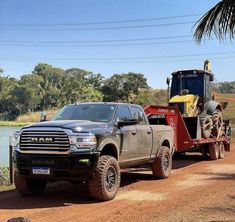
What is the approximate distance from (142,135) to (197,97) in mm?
7940

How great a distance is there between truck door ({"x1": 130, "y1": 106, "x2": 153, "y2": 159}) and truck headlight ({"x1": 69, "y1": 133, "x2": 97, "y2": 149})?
86.8 inches

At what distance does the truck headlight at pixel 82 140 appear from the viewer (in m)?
9.50

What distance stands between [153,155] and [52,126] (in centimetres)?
368

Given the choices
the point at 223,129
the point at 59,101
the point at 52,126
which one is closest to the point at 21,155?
the point at 52,126

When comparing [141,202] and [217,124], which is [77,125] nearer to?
[141,202]

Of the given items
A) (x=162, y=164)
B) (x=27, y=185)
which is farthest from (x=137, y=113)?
(x=27, y=185)

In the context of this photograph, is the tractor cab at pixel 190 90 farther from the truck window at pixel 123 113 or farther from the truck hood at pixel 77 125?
the truck hood at pixel 77 125

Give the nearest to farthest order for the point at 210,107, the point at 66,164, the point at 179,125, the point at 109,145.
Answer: the point at 66,164 → the point at 109,145 → the point at 179,125 → the point at 210,107

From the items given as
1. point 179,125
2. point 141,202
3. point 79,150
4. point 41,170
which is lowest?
point 141,202

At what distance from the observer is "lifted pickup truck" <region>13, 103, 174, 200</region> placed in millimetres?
9531

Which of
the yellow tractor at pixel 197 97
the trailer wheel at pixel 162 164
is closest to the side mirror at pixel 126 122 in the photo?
the trailer wheel at pixel 162 164

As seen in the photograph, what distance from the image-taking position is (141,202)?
973cm

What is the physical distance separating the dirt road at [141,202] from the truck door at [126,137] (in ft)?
2.74

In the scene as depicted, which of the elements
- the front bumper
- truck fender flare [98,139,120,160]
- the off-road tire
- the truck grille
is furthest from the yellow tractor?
the truck grille
